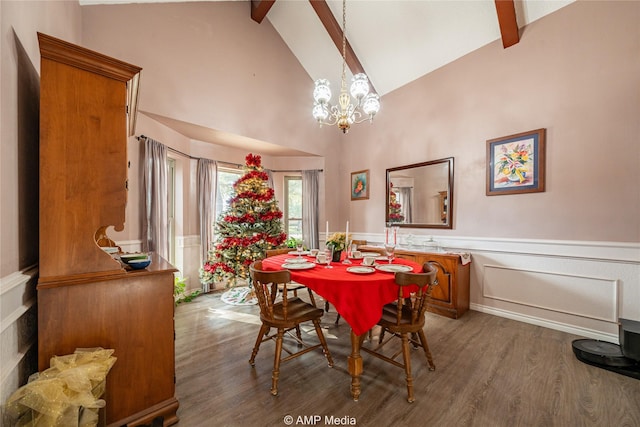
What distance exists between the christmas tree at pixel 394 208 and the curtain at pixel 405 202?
60 mm

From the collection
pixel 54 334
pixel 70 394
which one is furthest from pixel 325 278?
pixel 54 334

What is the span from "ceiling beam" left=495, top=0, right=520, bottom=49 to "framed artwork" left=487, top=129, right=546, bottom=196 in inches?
46.8

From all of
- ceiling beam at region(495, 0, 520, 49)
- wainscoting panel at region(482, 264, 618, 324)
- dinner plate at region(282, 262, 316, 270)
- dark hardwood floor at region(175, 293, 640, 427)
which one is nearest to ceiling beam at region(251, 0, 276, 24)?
ceiling beam at region(495, 0, 520, 49)

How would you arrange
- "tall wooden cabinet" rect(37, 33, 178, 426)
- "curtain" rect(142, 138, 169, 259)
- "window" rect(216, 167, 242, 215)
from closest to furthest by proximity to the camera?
1. "tall wooden cabinet" rect(37, 33, 178, 426)
2. "curtain" rect(142, 138, 169, 259)
3. "window" rect(216, 167, 242, 215)

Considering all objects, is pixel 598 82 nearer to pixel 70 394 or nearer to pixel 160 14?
pixel 70 394

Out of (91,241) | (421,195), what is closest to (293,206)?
(421,195)

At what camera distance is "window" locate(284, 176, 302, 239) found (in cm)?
554

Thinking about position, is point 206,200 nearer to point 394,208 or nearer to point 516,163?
point 394,208

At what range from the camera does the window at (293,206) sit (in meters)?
5.54

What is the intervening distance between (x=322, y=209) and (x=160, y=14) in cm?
385

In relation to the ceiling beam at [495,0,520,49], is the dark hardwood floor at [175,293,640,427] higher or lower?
lower

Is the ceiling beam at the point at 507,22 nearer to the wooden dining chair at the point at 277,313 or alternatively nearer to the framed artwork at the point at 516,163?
Answer: the framed artwork at the point at 516,163

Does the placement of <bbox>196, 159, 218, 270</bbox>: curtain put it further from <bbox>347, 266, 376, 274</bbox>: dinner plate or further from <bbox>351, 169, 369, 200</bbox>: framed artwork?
<bbox>347, 266, 376, 274</bbox>: dinner plate

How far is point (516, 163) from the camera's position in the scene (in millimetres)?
3207
